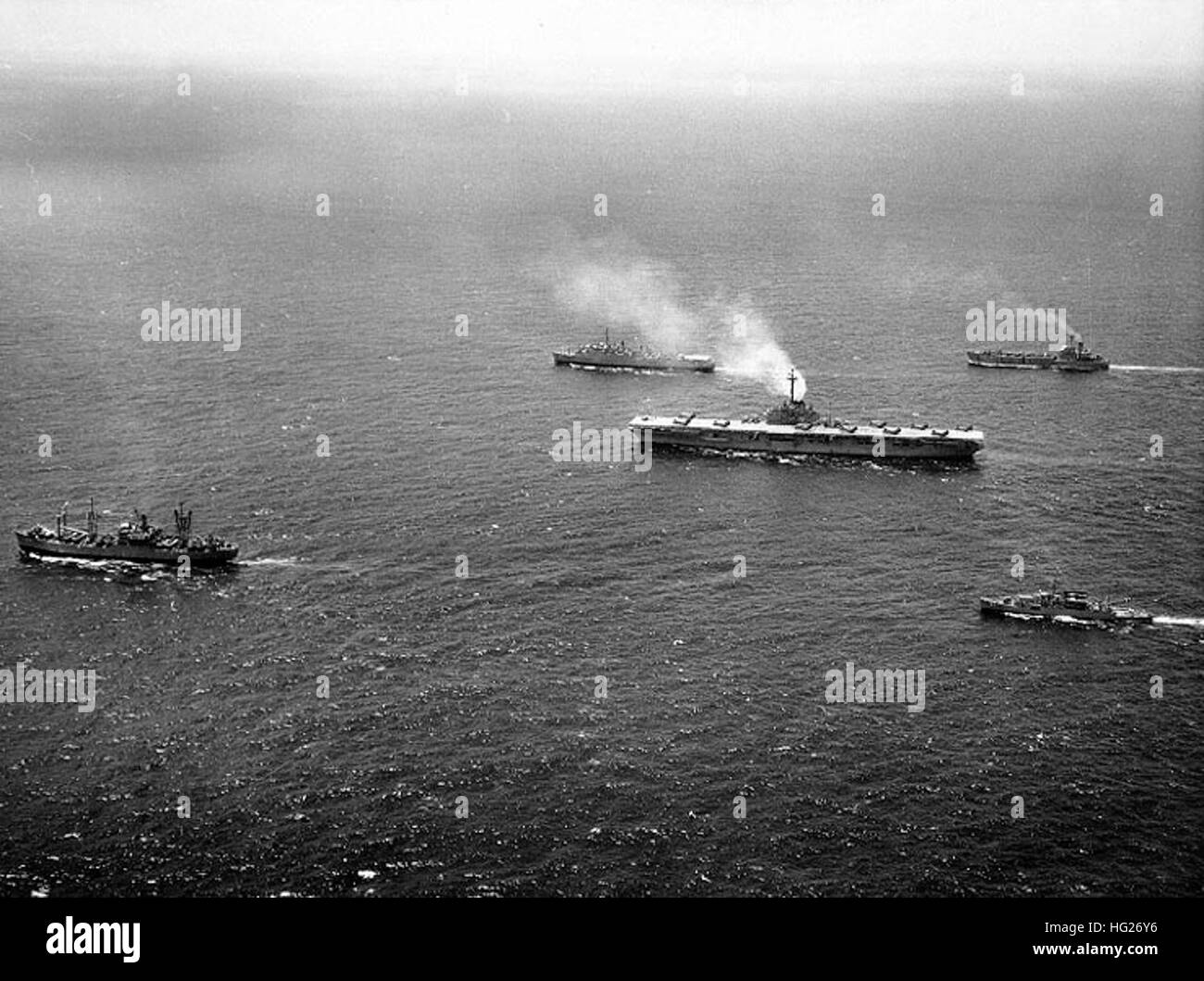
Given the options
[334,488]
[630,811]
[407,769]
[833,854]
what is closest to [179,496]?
[334,488]

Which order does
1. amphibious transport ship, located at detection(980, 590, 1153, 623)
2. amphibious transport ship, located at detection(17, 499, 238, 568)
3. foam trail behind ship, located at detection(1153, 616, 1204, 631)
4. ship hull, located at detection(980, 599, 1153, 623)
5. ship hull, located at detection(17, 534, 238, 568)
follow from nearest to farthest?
foam trail behind ship, located at detection(1153, 616, 1204, 631)
ship hull, located at detection(980, 599, 1153, 623)
amphibious transport ship, located at detection(980, 590, 1153, 623)
ship hull, located at detection(17, 534, 238, 568)
amphibious transport ship, located at detection(17, 499, 238, 568)

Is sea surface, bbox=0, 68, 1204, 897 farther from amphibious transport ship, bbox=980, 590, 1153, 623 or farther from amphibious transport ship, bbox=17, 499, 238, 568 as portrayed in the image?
amphibious transport ship, bbox=17, 499, 238, 568

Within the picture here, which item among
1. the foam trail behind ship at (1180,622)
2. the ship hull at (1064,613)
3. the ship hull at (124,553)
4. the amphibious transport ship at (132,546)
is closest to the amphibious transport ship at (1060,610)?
A: the ship hull at (1064,613)

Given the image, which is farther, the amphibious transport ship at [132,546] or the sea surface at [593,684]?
the amphibious transport ship at [132,546]

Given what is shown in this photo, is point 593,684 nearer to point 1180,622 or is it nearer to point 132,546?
point 132,546

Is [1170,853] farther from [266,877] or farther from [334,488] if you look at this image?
[334,488]

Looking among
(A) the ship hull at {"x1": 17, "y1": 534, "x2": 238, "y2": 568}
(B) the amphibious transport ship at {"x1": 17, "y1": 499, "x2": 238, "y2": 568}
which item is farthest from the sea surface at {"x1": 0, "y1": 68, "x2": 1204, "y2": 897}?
(B) the amphibious transport ship at {"x1": 17, "y1": 499, "x2": 238, "y2": 568}

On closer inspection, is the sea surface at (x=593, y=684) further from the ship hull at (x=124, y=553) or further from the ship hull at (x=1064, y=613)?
the ship hull at (x=124, y=553)

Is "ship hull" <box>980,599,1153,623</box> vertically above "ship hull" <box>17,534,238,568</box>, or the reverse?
"ship hull" <box>17,534,238,568</box>
